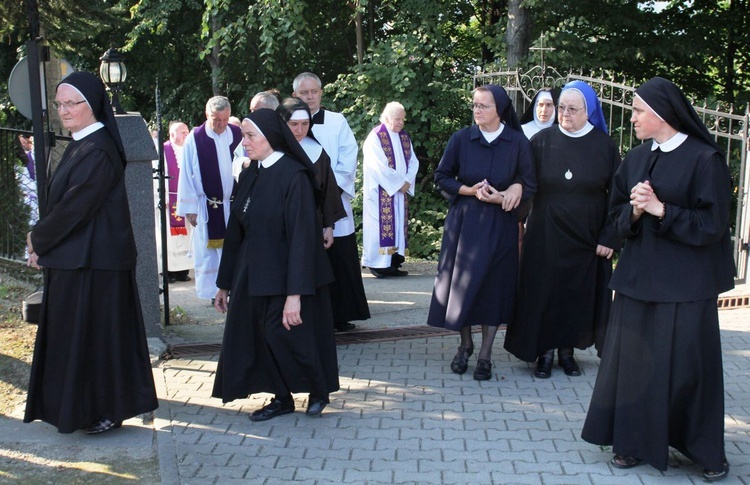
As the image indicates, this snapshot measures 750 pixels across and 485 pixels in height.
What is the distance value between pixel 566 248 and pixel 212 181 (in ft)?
11.8

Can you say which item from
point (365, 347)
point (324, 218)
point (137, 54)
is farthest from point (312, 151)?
point (137, 54)

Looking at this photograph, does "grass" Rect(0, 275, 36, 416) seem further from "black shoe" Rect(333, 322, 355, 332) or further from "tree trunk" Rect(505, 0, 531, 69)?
"tree trunk" Rect(505, 0, 531, 69)

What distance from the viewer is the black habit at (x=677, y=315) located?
176 inches

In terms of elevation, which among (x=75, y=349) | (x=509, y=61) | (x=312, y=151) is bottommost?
(x=75, y=349)

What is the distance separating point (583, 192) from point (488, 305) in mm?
1024

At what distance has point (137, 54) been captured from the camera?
19.6 m

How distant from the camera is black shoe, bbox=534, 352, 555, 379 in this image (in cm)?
650

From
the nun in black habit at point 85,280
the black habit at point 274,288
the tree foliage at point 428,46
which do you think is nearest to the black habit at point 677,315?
the black habit at point 274,288

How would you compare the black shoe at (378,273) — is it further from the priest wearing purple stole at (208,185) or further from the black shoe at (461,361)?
the black shoe at (461,361)

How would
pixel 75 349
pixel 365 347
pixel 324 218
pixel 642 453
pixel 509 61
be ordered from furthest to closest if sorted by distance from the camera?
pixel 509 61
pixel 365 347
pixel 324 218
pixel 75 349
pixel 642 453

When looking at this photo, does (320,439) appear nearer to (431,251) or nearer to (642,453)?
(642,453)

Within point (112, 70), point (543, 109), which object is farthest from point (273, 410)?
point (112, 70)

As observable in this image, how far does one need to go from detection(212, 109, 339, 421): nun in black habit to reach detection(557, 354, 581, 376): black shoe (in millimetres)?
1886

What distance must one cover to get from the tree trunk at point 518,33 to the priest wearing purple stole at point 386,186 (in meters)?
4.65
